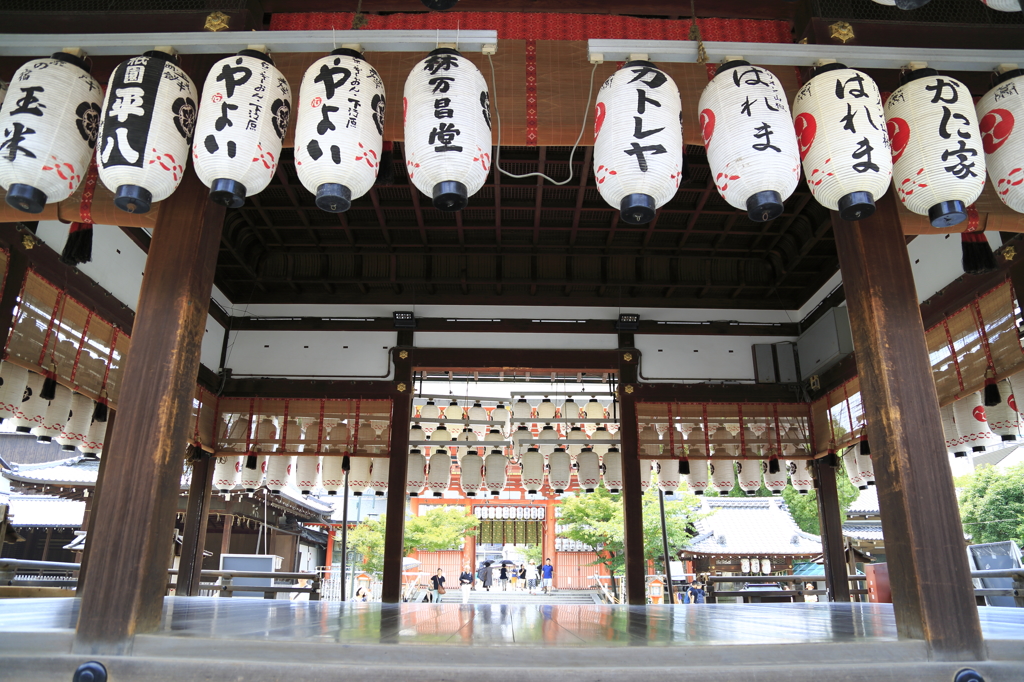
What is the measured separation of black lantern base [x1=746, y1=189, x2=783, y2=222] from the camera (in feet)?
9.66

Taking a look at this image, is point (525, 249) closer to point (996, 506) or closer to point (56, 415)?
point (56, 415)

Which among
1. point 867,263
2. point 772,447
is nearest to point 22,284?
point 867,263

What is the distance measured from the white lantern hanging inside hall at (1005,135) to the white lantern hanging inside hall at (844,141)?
2.32 ft

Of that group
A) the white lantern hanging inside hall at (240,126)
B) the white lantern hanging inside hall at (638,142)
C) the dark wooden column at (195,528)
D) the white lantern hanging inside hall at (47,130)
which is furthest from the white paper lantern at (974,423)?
the dark wooden column at (195,528)

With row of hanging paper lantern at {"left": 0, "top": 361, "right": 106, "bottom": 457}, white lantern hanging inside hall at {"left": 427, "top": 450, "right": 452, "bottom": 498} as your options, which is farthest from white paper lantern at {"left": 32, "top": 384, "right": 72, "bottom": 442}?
white lantern hanging inside hall at {"left": 427, "top": 450, "right": 452, "bottom": 498}

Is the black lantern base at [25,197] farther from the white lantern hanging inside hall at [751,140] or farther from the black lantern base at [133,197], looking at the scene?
the white lantern hanging inside hall at [751,140]

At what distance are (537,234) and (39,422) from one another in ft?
18.8

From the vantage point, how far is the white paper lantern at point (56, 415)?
6.17m

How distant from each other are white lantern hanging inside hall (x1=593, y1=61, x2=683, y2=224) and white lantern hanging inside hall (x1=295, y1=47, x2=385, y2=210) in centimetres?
119

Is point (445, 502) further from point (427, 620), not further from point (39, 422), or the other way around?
point (427, 620)

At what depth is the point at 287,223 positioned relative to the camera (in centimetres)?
758

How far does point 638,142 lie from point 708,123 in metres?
0.50

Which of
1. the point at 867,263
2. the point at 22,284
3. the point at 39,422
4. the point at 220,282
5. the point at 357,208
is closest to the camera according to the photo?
the point at 867,263

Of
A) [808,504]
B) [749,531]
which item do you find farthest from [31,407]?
[808,504]
